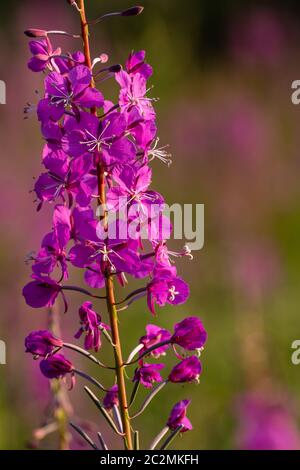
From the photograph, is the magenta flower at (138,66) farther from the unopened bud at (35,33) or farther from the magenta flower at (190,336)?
the magenta flower at (190,336)

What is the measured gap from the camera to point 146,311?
8.59 meters

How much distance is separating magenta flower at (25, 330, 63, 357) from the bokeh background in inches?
37.3

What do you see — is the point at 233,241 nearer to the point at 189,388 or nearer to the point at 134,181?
the point at 189,388

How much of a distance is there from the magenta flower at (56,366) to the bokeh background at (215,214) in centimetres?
87

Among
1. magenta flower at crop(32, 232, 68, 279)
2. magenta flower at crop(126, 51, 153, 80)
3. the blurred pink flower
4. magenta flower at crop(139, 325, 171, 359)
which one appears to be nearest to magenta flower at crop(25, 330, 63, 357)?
magenta flower at crop(32, 232, 68, 279)

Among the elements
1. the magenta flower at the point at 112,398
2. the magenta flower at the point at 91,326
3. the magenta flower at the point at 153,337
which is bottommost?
the magenta flower at the point at 112,398

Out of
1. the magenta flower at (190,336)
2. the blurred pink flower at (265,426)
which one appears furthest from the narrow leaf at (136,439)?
the blurred pink flower at (265,426)

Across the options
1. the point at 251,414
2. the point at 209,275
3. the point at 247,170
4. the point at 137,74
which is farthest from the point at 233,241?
the point at 137,74

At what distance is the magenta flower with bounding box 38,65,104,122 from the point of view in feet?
8.57

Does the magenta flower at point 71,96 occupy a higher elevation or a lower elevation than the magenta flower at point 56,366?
higher

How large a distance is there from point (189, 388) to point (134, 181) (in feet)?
15.6

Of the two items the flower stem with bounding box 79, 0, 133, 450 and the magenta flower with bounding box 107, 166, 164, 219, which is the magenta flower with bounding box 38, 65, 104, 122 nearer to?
the flower stem with bounding box 79, 0, 133, 450

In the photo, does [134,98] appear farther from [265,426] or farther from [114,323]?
[265,426]

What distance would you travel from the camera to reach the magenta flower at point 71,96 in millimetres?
2613
